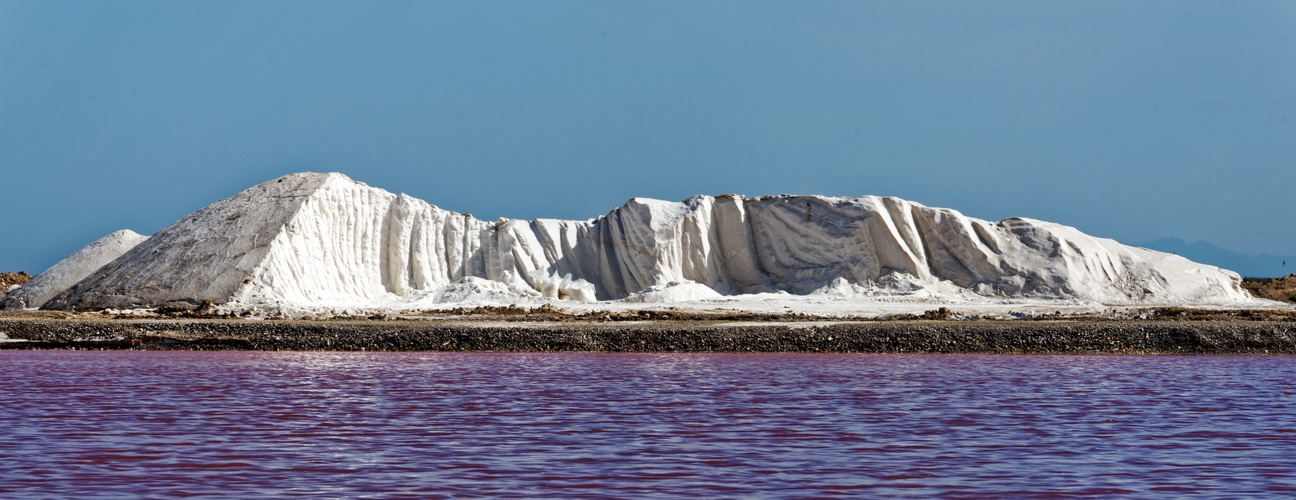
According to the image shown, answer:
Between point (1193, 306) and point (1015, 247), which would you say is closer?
point (1193, 306)

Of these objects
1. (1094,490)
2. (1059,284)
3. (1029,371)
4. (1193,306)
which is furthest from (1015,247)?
(1094,490)

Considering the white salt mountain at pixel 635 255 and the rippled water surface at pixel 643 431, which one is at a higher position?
the white salt mountain at pixel 635 255

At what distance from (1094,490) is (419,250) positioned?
33.9 m

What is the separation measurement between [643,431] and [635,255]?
3018 cm

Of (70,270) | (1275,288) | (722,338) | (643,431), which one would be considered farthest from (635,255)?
(643,431)

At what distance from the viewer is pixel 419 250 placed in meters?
40.1

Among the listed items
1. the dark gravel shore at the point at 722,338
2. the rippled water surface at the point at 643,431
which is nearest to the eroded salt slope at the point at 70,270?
the dark gravel shore at the point at 722,338

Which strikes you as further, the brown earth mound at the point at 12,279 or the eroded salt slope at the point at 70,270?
the brown earth mound at the point at 12,279

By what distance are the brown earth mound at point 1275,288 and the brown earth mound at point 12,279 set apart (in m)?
46.9

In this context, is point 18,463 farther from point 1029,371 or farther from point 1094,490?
point 1029,371

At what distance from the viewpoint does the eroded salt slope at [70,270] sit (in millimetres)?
37156

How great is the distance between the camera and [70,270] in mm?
39688

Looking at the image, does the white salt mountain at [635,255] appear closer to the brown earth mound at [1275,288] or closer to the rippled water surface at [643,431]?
the brown earth mound at [1275,288]

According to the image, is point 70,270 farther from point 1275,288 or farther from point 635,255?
point 1275,288
